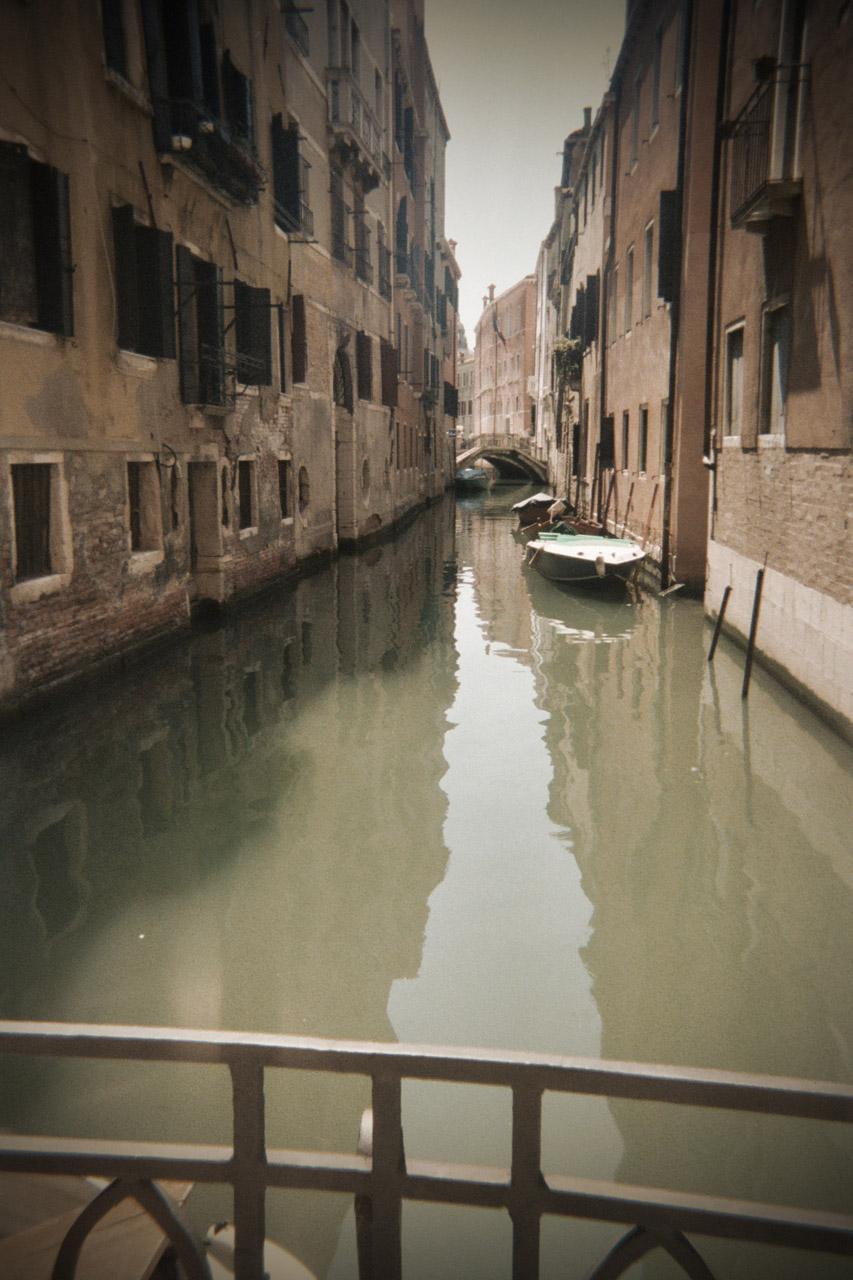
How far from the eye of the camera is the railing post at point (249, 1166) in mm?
1512

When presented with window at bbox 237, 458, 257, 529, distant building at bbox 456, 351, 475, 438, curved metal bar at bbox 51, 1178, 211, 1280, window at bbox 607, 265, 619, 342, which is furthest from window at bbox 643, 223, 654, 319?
distant building at bbox 456, 351, 475, 438

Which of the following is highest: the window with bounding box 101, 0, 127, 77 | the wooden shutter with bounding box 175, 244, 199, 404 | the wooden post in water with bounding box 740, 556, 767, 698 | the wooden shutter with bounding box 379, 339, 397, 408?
the window with bounding box 101, 0, 127, 77

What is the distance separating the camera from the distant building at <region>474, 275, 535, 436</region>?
185ft

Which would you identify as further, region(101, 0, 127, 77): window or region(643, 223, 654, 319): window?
region(643, 223, 654, 319): window

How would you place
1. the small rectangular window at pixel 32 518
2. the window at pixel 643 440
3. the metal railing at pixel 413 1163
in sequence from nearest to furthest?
the metal railing at pixel 413 1163 < the small rectangular window at pixel 32 518 < the window at pixel 643 440

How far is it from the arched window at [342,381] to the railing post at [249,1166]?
58.9ft

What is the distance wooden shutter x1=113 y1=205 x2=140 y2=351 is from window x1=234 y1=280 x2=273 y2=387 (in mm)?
2926

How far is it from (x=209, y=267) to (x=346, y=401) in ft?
25.6

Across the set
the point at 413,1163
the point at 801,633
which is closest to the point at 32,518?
the point at 801,633

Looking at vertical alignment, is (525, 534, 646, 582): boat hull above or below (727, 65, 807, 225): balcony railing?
below

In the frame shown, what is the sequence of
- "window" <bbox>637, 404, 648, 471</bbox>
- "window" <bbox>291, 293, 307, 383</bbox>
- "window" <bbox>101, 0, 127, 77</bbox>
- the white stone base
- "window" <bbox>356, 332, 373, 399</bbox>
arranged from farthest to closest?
"window" <bbox>356, 332, 373, 399</bbox> → "window" <bbox>637, 404, 648, 471</bbox> → "window" <bbox>291, 293, 307, 383</bbox> → "window" <bbox>101, 0, 127, 77</bbox> → the white stone base

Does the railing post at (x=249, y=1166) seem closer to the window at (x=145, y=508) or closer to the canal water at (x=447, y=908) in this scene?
the canal water at (x=447, y=908)

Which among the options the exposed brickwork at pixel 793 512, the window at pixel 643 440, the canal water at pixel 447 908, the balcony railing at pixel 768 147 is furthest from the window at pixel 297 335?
the canal water at pixel 447 908

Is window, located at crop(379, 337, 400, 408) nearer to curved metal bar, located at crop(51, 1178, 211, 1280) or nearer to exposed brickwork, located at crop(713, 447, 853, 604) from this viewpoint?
exposed brickwork, located at crop(713, 447, 853, 604)
